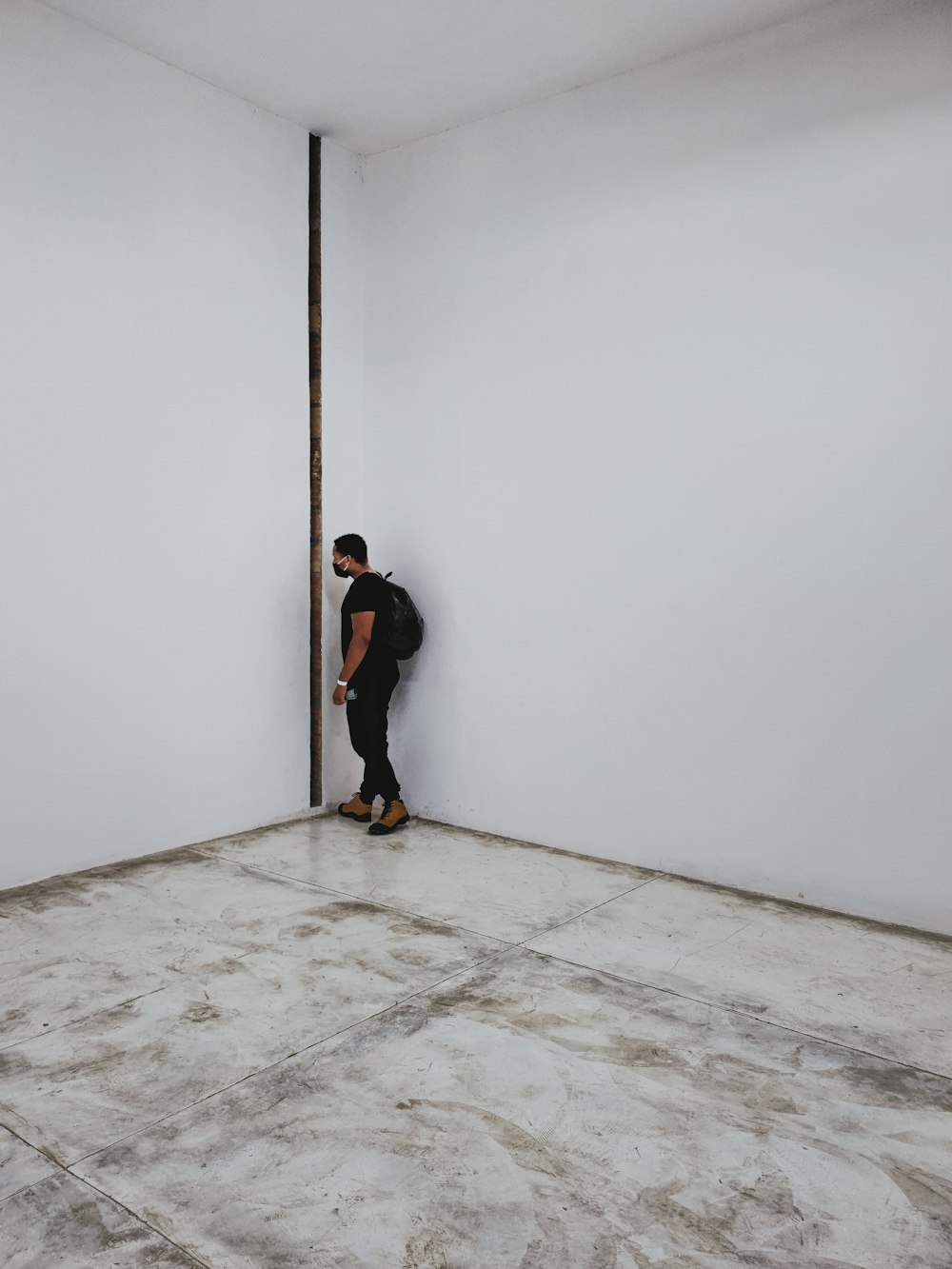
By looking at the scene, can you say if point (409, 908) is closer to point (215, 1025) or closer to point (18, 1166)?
point (215, 1025)

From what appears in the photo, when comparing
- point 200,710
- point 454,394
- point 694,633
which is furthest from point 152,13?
point 694,633

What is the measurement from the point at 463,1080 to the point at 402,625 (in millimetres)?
2639

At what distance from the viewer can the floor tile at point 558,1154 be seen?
78.7 inches

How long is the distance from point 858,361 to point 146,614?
3142 mm

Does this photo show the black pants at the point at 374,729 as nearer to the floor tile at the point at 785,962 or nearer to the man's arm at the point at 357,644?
the man's arm at the point at 357,644

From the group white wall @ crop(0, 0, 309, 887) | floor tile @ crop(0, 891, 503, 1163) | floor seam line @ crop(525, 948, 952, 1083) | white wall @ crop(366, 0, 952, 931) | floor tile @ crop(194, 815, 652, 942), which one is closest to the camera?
floor tile @ crop(0, 891, 503, 1163)

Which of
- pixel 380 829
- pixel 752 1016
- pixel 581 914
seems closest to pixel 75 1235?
pixel 752 1016

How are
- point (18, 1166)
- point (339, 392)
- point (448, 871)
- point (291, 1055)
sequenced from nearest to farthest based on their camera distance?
point (18, 1166), point (291, 1055), point (448, 871), point (339, 392)

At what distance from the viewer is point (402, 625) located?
494 centimetres

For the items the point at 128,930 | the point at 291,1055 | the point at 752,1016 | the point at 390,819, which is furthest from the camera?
the point at 390,819

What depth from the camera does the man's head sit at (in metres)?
4.95

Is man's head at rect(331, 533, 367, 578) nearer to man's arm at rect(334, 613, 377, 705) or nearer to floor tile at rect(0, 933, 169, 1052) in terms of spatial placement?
man's arm at rect(334, 613, 377, 705)

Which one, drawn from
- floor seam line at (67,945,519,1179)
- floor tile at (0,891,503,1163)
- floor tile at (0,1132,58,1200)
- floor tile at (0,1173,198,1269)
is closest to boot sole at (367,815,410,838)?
floor tile at (0,891,503,1163)

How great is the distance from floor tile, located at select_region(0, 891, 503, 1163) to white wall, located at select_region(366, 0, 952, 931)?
137cm
